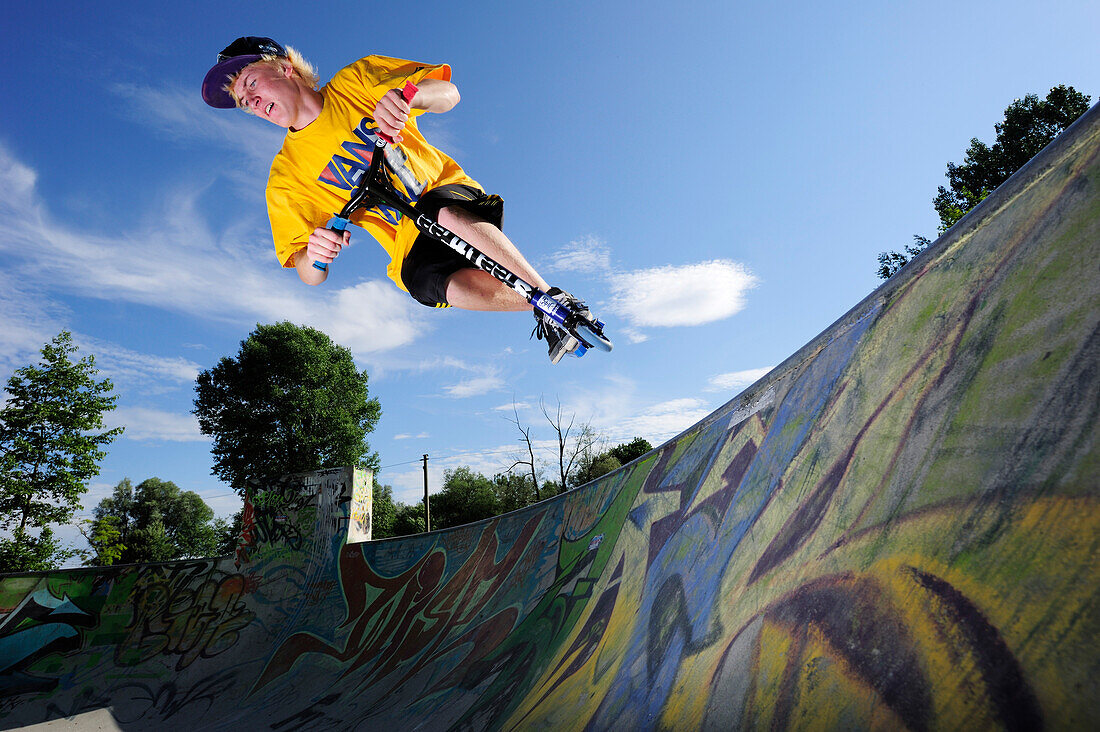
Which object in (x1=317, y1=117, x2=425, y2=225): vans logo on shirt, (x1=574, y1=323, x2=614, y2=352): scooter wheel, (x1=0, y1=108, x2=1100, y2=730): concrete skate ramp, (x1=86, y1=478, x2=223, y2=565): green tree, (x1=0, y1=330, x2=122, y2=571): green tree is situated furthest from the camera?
(x1=86, y1=478, x2=223, y2=565): green tree

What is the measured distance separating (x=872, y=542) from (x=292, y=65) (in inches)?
179

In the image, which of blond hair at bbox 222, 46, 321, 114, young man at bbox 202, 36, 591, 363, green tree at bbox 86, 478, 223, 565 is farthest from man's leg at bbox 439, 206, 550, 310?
green tree at bbox 86, 478, 223, 565

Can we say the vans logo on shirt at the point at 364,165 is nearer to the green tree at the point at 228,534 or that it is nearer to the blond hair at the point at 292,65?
the blond hair at the point at 292,65

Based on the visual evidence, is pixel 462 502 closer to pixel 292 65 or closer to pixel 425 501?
pixel 425 501

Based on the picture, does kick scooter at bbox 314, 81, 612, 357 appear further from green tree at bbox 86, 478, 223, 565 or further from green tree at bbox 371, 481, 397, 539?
green tree at bbox 86, 478, 223, 565

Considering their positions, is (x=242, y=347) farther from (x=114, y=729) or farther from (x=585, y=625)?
(x=585, y=625)

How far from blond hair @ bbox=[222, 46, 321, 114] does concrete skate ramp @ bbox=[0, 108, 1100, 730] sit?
367 centimetres

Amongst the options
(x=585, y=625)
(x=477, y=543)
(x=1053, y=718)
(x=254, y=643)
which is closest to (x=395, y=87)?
(x=585, y=625)

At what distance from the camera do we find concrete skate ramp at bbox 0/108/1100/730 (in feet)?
4.45

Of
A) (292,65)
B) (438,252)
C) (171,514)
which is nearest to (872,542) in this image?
(438,252)

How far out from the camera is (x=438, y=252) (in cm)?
410

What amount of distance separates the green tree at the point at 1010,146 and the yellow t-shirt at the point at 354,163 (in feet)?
62.7

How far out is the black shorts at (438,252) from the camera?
3811 mm

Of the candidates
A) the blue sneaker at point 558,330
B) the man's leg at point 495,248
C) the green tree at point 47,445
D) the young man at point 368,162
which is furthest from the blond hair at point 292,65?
the green tree at point 47,445
